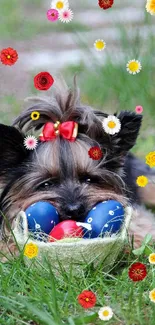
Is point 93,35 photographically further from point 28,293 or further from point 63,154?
point 28,293

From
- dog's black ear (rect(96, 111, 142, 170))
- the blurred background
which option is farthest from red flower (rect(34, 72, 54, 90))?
the blurred background

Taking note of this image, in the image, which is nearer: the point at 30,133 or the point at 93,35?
the point at 30,133

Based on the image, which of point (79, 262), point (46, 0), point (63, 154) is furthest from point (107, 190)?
point (46, 0)

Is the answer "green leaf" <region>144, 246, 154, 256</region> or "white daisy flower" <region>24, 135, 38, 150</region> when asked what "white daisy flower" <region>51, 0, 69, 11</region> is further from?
"green leaf" <region>144, 246, 154, 256</region>

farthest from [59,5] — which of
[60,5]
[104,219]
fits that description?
[104,219]

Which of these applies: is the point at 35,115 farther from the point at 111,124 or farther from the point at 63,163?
the point at 111,124

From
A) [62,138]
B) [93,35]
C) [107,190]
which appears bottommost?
[107,190]

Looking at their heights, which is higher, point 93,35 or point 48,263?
point 93,35

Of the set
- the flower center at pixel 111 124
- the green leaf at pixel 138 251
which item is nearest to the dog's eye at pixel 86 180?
the flower center at pixel 111 124
